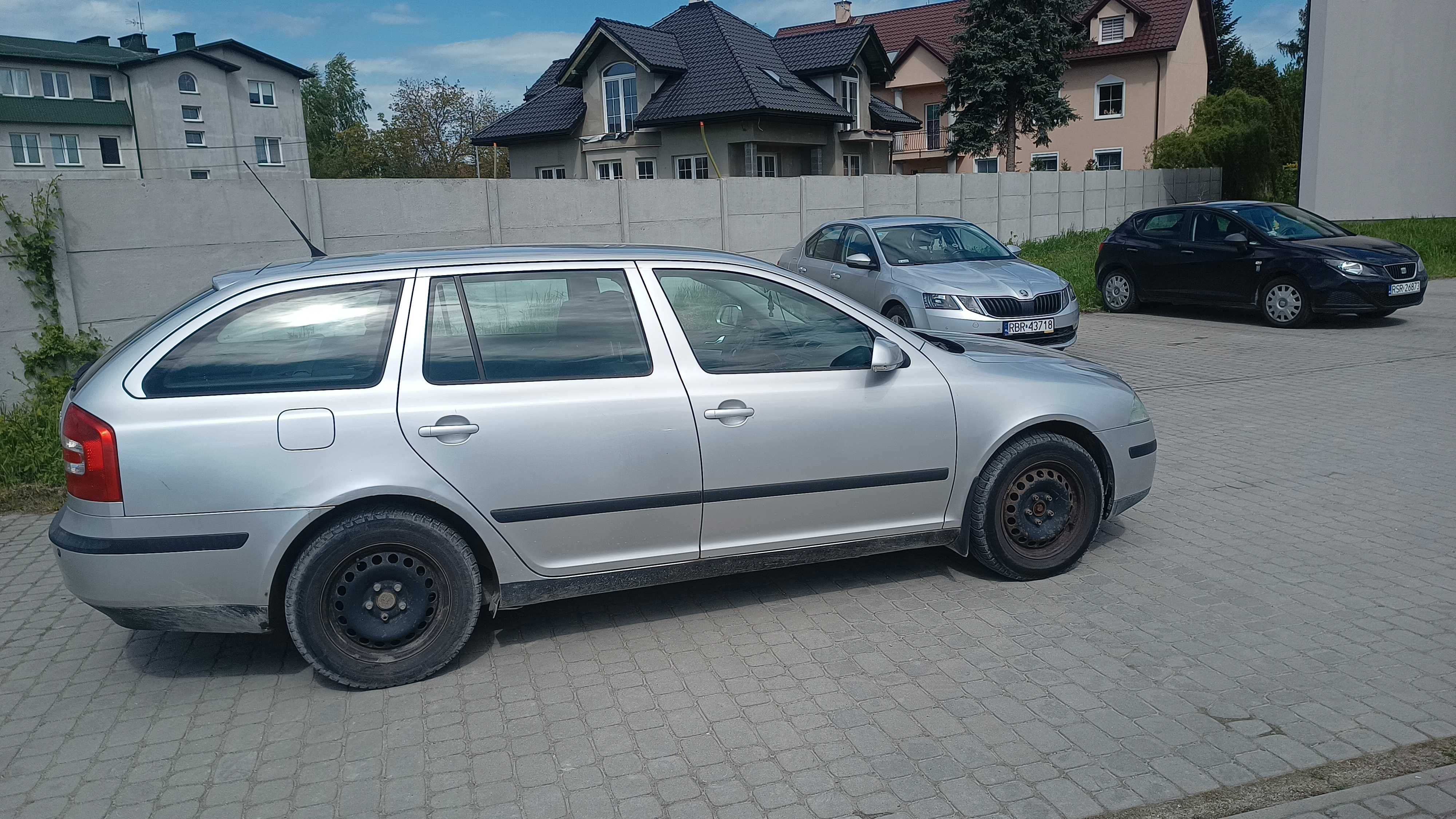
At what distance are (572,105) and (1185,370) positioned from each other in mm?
29861

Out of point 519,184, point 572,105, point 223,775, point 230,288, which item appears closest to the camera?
point 223,775

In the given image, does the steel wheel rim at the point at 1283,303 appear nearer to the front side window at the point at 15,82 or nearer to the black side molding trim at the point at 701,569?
the black side molding trim at the point at 701,569

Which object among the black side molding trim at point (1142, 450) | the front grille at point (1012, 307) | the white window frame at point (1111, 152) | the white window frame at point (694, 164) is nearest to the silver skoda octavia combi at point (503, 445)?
the black side molding trim at point (1142, 450)


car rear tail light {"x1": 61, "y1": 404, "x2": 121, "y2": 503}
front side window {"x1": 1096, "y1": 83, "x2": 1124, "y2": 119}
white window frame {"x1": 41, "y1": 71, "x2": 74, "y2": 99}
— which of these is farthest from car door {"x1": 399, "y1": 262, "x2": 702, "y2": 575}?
white window frame {"x1": 41, "y1": 71, "x2": 74, "y2": 99}

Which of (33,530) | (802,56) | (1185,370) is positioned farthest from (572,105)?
(33,530)

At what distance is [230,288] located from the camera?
14.1 feet

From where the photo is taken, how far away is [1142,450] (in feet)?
17.8

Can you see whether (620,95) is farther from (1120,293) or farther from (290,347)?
(290,347)

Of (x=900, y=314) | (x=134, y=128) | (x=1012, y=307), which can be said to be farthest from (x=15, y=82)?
(x=1012, y=307)

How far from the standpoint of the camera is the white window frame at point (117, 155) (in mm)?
58906

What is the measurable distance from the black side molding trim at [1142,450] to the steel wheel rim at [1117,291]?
11529 millimetres

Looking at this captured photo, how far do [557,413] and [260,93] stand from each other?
67598 mm

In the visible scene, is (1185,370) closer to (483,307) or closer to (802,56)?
(483,307)

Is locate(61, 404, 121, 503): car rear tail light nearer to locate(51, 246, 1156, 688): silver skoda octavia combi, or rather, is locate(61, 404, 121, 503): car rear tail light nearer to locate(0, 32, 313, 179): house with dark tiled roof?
locate(51, 246, 1156, 688): silver skoda octavia combi
